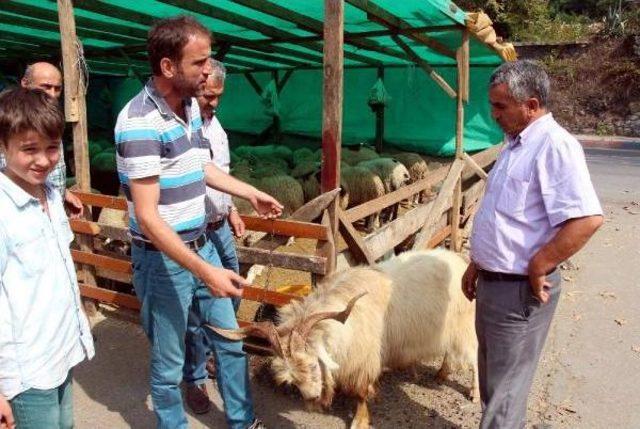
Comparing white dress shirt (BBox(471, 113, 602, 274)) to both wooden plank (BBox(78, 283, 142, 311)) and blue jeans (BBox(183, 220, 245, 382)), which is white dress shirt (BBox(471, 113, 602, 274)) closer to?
blue jeans (BBox(183, 220, 245, 382))

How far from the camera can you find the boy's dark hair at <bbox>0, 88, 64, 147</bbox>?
1716 mm

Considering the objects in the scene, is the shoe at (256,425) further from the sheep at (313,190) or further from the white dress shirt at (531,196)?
the sheep at (313,190)

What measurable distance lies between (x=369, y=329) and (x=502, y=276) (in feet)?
3.74

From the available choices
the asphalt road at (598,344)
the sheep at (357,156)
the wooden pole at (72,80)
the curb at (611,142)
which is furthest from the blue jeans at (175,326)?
the curb at (611,142)

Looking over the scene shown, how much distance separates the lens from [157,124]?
91.5 inches

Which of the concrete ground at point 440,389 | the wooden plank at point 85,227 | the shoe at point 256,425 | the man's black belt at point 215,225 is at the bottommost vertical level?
the concrete ground at point 440,389

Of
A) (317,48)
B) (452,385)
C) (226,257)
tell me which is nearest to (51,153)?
(226,257)

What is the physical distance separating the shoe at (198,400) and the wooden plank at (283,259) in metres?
0.95

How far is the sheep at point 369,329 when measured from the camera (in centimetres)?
292

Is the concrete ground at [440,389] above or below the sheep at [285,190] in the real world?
below

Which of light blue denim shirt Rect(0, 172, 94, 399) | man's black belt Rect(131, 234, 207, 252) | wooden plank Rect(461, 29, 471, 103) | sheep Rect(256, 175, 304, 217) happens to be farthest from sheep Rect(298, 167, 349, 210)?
light blue denim shirt Rect(0, 172, 94, 399)

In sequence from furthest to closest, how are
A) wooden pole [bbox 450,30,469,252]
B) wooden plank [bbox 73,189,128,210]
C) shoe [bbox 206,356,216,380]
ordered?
wooden pole [bbox 450,30,469,252] < wooden plank [bbox 73,189,128,210] < shoe [bbox 206,356,216,380]

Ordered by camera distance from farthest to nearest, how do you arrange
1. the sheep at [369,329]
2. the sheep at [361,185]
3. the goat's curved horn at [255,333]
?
the sheep at [361,185] < the sheep at [369,329] < the goat's curved horn at [255,333]

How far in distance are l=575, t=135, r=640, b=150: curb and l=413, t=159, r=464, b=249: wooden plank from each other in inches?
606
